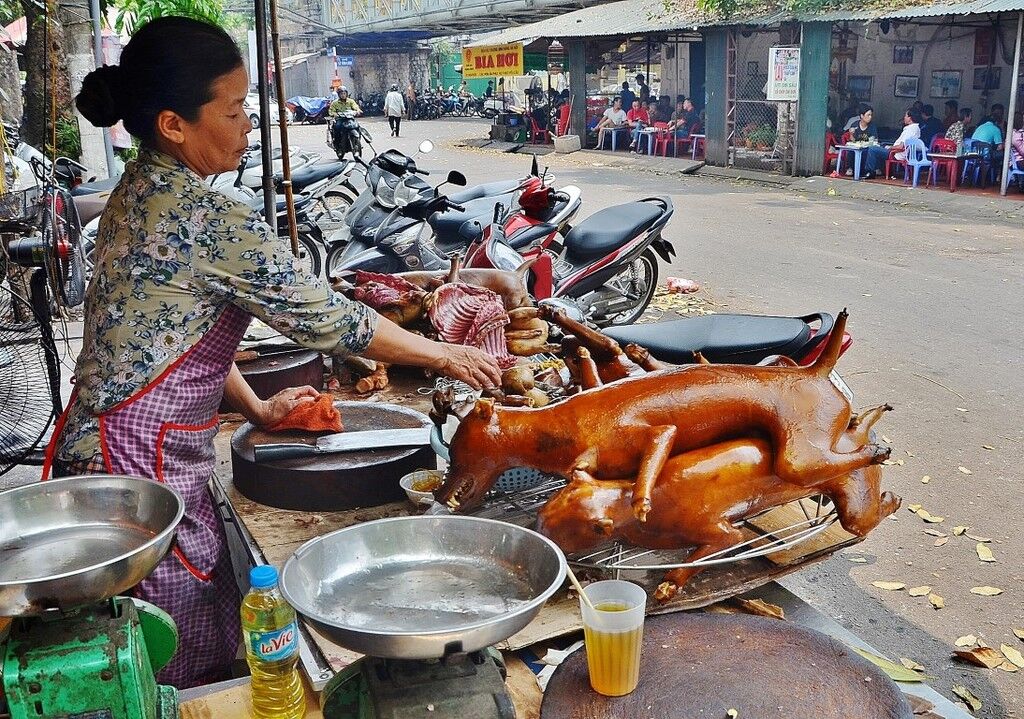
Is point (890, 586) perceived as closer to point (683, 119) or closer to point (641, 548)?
point (641, 548)

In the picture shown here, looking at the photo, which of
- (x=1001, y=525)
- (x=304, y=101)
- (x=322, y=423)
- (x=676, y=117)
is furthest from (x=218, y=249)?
(x=304, y=101)

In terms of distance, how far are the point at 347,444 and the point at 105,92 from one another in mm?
1165

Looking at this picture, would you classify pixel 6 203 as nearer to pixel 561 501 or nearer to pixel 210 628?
pixel 210 628

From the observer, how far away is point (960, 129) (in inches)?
592

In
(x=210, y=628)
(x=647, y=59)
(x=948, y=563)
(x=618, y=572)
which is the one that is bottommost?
(x=948, y=563)

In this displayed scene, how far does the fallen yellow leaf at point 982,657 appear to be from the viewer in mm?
3230

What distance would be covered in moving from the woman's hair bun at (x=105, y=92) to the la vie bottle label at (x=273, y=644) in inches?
50.8

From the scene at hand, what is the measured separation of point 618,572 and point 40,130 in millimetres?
11981

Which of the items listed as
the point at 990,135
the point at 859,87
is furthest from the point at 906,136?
the point at 859,87

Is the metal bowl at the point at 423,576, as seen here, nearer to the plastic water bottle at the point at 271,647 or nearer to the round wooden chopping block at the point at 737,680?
the plastic water bottle at the point at 271,647

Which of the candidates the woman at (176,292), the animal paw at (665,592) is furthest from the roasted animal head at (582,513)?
the woman at (176,292)

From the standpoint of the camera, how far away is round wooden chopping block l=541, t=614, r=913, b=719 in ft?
5.56

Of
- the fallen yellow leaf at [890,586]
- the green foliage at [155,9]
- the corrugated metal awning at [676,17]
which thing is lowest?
the fallen yellow leaf at [890,586]

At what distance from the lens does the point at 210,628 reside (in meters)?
2.52
